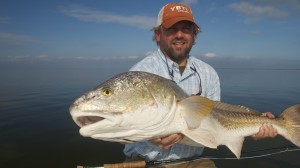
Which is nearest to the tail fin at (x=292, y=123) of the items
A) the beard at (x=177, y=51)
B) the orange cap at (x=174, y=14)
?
the beard at (x=177, y=51)

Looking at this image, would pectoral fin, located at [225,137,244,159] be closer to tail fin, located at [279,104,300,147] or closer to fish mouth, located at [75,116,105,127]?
tail fin, located at [279,104,300,147]

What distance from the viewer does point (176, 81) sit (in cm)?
434

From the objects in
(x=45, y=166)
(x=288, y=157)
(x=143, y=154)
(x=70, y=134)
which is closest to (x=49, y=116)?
(x=70, y=134)

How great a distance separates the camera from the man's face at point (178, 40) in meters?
4.43

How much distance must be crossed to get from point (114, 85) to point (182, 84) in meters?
2.07

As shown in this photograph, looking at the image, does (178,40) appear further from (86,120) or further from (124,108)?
(86,120)

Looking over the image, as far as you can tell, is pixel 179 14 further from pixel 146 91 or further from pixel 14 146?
pixel 14 146

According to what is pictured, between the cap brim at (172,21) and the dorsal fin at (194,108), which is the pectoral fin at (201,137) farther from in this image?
the cap brim at (172,21)

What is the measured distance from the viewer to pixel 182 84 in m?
4.36

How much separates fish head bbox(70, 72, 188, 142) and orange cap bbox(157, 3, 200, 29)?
6.14ft

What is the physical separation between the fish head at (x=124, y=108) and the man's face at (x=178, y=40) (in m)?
1.82

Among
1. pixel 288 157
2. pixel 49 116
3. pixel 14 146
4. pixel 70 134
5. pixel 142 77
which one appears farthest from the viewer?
pixel 49 116

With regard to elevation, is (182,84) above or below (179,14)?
below

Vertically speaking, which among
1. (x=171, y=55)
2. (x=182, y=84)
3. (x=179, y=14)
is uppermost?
(x=179, y=14)
